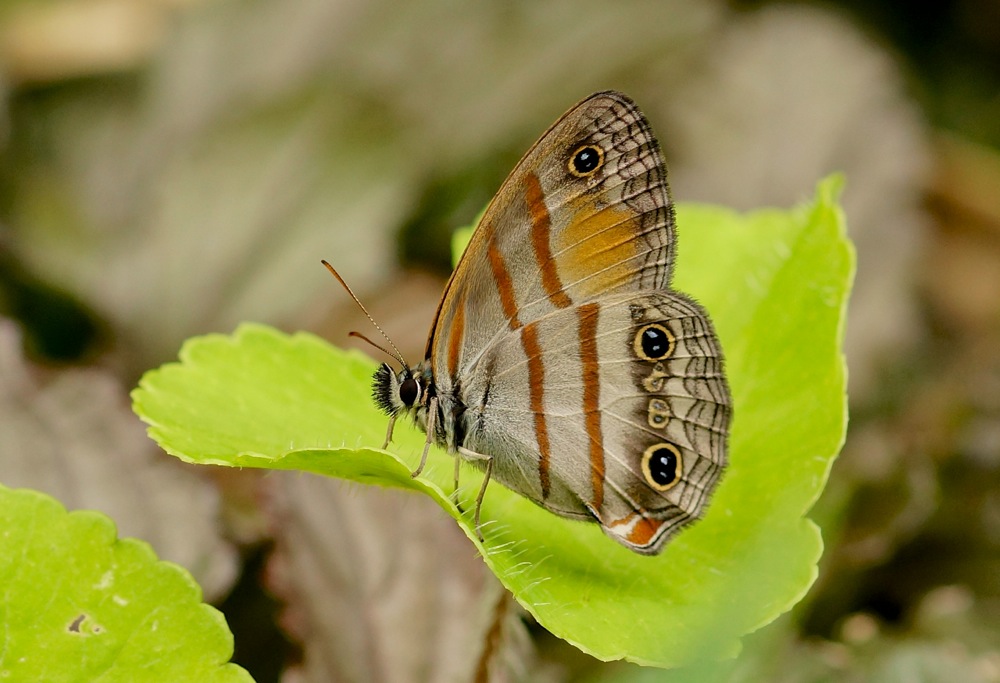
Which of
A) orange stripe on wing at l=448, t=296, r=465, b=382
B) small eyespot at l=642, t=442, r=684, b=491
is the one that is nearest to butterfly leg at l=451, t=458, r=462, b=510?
orange stripe on wing at l=448, t=296, r=465, b=382

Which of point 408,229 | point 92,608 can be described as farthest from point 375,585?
point 408,229

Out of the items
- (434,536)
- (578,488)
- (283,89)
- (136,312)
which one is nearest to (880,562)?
(434,536)

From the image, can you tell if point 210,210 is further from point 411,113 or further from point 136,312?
point 411,113

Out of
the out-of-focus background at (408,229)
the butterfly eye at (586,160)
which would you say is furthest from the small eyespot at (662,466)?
the out-of-focus background at (408,229)

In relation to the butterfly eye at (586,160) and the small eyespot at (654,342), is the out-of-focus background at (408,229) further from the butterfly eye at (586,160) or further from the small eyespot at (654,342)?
the butterfly eye at (586,160)

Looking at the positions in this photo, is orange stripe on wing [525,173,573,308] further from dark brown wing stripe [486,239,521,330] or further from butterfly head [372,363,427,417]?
butterfly head [372,363,427,417]

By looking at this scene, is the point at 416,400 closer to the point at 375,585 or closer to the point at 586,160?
the point at 586,160

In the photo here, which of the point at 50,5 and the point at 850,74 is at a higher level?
the point at 850,74
